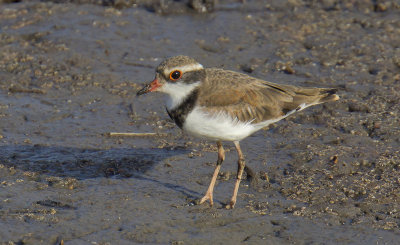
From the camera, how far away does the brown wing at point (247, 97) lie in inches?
238

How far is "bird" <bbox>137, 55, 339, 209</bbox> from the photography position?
5891 mm

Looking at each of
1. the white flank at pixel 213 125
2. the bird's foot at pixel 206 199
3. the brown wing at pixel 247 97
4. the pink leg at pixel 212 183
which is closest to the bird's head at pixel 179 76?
the brown wing at pixel 247 97

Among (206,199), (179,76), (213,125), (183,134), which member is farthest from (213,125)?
(183,134)

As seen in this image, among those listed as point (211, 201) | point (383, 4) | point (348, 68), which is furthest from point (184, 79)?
point (383, 4)

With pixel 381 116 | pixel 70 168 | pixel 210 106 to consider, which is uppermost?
pixel 210 106

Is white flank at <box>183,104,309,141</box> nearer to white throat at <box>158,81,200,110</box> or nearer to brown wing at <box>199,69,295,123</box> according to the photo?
brown wing at <box>199,69,295,123</box>

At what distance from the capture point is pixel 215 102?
19.6ft

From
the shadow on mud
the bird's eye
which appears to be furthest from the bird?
the shadow on mud

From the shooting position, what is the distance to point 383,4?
10.8 m

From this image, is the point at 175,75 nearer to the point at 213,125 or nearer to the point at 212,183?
the point at 213,125

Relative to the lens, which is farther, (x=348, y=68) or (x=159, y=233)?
(x=348, y=68)

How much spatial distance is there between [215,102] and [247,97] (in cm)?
41

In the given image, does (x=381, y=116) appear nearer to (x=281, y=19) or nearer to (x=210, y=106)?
(x=210, y=106)

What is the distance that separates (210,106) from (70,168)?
1.76m
